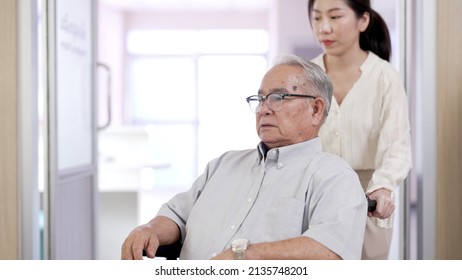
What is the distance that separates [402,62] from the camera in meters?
2.08

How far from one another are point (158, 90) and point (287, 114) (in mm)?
5542

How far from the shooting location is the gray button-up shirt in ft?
5.14

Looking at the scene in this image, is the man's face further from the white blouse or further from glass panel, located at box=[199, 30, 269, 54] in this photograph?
glass panel, located at box=[199, 30, 269, 54]

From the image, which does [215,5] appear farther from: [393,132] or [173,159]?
[173,159]

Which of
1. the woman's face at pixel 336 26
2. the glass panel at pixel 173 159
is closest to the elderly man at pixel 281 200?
the glass panel at pixel 173 159

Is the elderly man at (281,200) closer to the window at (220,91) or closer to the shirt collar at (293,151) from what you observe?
the shirt collar at (293,151)

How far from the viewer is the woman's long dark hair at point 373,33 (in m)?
2.01

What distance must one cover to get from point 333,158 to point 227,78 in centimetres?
66

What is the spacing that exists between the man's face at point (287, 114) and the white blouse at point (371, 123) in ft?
0.95

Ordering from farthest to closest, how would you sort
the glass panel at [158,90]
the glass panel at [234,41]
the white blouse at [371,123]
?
1. the glass panel at [158,90]
2. the glass panel at [234,41]
3. the white blouse at [371,123]

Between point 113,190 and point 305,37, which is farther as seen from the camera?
point 113,190

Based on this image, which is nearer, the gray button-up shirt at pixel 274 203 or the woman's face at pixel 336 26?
the gray button-up shirt at pixel 274 203
